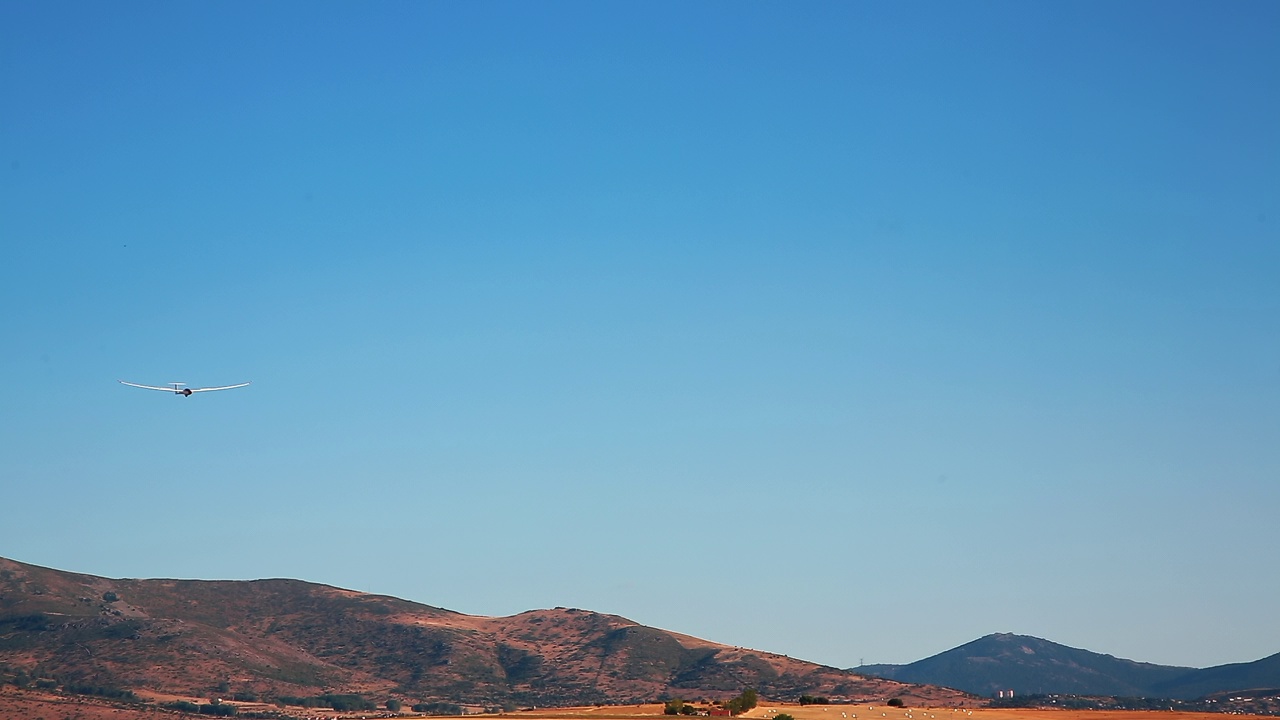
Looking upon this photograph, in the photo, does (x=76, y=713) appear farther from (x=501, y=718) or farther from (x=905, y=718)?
(x=905, y=718)

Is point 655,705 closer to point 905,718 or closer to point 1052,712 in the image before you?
point 905,718

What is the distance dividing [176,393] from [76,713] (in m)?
75.8

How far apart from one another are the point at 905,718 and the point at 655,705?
36.4 m

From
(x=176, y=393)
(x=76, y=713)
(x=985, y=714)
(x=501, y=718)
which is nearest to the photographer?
(x=176, y=393)

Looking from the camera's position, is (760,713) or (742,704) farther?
(742,704)

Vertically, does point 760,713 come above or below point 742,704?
below

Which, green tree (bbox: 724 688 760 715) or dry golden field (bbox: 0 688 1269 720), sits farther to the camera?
green tree (bbox: 724 688 760 715)

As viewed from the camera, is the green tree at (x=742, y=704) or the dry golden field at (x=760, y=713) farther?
the green tree at (x=742, y=704)

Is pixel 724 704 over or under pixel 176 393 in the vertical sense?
under

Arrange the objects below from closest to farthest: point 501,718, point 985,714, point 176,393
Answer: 1. point 176,393
2. point 501,718
3. point 985,714

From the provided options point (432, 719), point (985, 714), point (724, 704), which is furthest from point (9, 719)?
point (985, 714)

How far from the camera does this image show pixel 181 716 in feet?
639

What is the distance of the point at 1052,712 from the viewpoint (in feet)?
586

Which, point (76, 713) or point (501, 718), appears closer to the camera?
point (501, 718)
